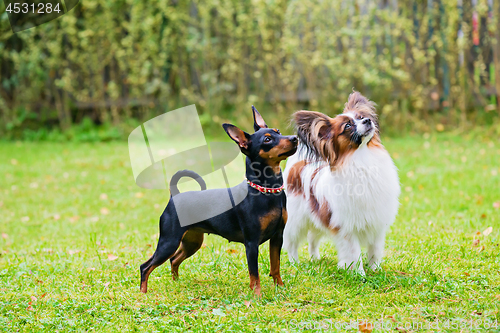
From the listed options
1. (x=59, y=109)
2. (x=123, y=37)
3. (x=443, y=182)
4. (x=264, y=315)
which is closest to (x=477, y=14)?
(x=443, y=182)

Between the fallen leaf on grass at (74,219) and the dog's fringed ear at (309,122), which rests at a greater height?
the dog's fringed ear at (309,122)

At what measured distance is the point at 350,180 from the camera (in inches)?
132

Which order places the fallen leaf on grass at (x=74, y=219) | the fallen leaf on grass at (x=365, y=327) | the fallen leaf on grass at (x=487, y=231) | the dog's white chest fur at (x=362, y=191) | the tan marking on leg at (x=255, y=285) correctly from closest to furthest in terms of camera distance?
the fallen leaf on grass at (x=365, y=327) → the tan marking on leg at (x=255, y=285) → the dog's white chest fur at (x=362, y=191) → the fallen leaf on grass at (x=487, y=231) → the fallen leaf on grass at (x=74, y=219)

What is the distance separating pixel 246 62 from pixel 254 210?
24.8 feet

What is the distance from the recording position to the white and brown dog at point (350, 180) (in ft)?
10.9

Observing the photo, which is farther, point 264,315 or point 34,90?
point 34,90

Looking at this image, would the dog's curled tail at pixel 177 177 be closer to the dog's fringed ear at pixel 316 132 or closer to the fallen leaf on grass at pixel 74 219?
the dog's fringed ear at pixel 316 132

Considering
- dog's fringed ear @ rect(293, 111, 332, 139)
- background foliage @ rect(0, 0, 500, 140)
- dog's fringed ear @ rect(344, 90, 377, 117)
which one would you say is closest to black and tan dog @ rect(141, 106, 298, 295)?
dog's fringed ear @ rect(293, 111, 332, 139)

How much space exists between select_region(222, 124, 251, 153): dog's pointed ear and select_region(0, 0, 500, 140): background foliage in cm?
Result: 652

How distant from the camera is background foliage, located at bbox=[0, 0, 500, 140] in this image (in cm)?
899

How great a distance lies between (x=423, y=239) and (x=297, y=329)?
2.07 metres

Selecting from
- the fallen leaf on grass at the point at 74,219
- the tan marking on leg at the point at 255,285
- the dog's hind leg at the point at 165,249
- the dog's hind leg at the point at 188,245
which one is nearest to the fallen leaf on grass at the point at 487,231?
the tan marking on leg at the point at 255,285

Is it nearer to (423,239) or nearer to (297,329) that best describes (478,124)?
(423,239)

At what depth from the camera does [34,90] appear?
35.4 feet
